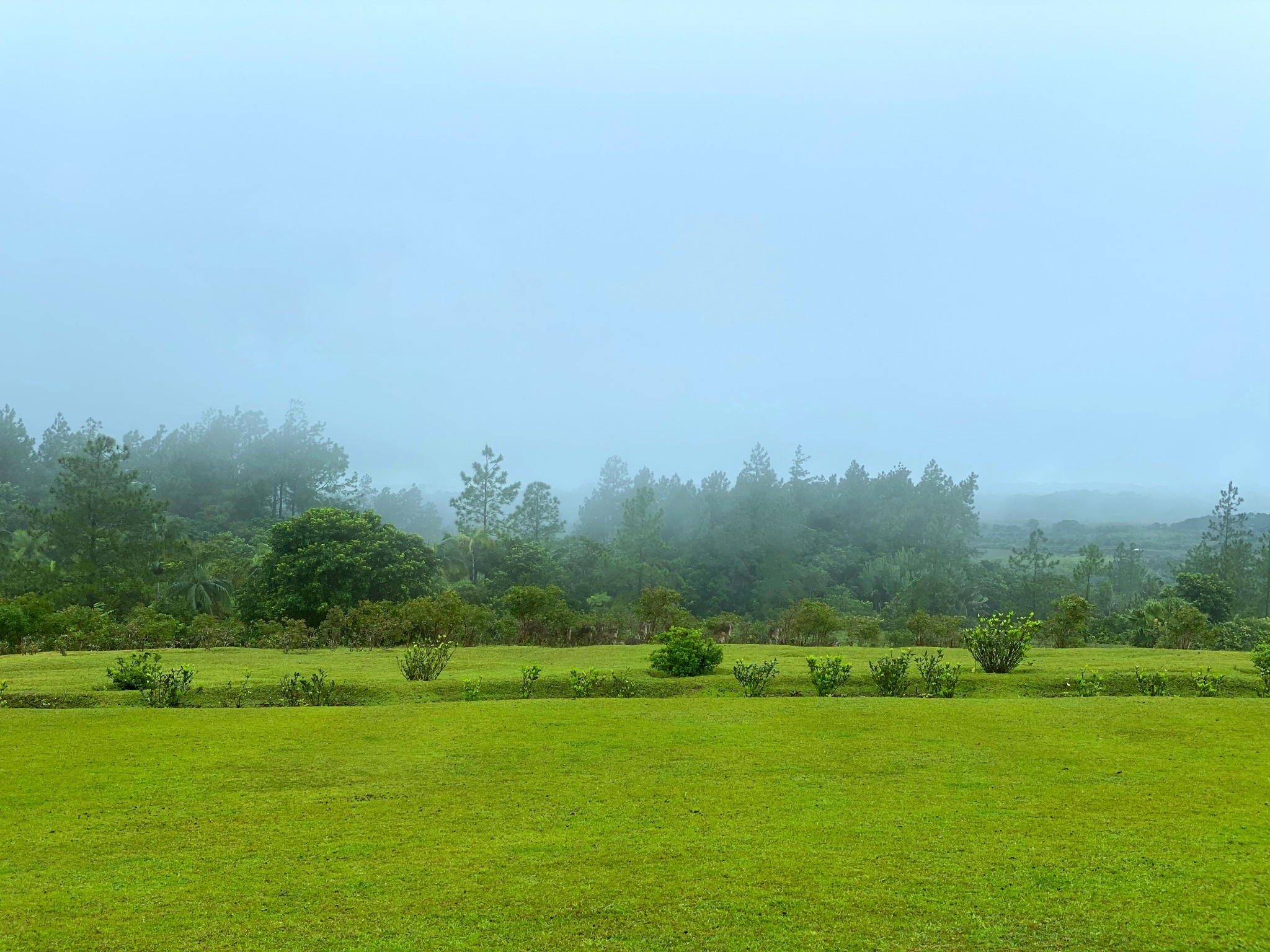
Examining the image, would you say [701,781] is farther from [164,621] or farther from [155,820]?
[164,621]

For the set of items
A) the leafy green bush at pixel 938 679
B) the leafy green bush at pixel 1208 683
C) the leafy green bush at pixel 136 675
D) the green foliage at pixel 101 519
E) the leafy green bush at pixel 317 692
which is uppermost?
the green foliage at pixel 101 519

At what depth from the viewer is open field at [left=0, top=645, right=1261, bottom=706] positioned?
13.7m

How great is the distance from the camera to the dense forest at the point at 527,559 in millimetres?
24750

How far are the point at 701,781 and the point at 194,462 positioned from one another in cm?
7397

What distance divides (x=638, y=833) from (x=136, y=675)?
36.7 ft

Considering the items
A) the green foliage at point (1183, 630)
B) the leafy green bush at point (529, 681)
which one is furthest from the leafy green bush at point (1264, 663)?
the leafy green bush at point (529, 681)

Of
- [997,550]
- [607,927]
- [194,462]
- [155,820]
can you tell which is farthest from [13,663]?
[997,550]

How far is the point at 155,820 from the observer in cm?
670

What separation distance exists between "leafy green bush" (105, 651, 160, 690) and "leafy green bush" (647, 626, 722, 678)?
9020 mm

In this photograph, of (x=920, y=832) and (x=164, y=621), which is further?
(x=164, y=621)

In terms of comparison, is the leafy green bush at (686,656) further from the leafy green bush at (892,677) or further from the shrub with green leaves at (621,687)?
the leafy green bush at (892,677)

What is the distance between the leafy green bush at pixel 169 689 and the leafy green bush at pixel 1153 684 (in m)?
16.7

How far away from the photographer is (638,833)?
6320mm

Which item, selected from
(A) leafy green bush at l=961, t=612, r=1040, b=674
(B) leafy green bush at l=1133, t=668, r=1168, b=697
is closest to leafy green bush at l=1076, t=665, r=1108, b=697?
(B) leafy green bush at l=1133, t=668, r=1168, b=697
